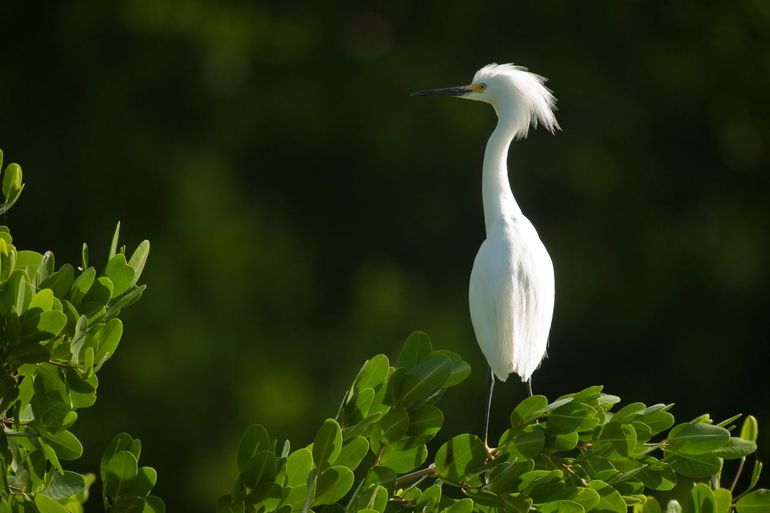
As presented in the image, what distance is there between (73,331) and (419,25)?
5.33 m

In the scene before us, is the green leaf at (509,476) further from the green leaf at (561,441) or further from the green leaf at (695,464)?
Answer: the green leaf at (695,464)

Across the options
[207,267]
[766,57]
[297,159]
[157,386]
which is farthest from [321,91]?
[766,57]

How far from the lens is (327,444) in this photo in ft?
4.98

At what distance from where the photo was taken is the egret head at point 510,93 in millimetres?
2297

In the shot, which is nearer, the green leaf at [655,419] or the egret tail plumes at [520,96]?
the green leaf at [655,419]

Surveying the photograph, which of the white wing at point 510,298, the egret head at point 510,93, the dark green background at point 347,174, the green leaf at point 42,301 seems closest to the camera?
the green leaf at point 42,301

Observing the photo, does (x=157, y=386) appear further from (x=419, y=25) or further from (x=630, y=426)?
(x=630, y=426)

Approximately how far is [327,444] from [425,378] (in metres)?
0.17

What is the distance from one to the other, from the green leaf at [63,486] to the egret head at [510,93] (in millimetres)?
1100

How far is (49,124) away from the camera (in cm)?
643

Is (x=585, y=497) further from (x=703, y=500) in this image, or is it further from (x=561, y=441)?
(x=703, y=500)

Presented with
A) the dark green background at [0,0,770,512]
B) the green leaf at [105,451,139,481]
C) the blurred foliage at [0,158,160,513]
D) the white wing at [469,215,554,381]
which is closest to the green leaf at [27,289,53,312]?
the blurred foliage at [0,158,160,513]

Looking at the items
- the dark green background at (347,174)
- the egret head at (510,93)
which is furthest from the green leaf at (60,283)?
the dark green background at (347,174)

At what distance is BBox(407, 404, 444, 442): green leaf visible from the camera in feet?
5.38
